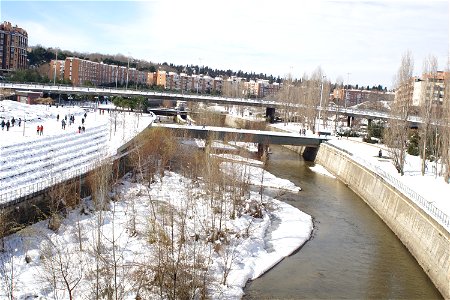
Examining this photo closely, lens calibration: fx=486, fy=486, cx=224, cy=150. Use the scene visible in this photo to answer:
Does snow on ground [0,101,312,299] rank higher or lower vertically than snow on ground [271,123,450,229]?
lower

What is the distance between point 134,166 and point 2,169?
10.9m

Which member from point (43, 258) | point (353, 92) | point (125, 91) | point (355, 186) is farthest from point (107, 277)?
point (353, 92)

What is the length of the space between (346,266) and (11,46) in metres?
97.5

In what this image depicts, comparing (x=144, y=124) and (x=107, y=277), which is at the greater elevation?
(x=144, y=124)

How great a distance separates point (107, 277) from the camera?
1688 cm

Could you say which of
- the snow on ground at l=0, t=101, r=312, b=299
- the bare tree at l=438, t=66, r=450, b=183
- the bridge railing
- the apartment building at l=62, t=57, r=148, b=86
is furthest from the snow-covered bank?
the apartment building at l=62, t=57, r=148, b=86

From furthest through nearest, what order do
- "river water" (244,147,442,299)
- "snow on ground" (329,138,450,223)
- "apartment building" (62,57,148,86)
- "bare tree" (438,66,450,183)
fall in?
"apartment building" (62,57,148,86) → "bare tree" (438,66,450,183) → "snow on ground" (329,138,450,223) → "river water" (244,147,442,299)

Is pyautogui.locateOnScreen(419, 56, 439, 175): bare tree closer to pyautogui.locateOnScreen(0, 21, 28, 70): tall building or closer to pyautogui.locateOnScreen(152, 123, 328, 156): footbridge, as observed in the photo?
pyautogui.locateOnScreen(152, 123, 328, 156): footbridge

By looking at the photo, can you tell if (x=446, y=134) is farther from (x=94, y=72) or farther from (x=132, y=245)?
(x=94, y=72)

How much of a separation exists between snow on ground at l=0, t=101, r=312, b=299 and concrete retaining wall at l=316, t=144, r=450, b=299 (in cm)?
524

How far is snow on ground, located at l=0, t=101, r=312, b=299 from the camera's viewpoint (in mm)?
17625

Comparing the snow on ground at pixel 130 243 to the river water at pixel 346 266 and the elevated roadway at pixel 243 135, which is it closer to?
the river water at pixel 346 266

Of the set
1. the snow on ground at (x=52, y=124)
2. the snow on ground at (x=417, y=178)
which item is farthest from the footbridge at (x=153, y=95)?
the snow on ground at (x=417, y=178)

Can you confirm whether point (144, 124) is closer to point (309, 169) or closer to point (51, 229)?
point (309, 169)
